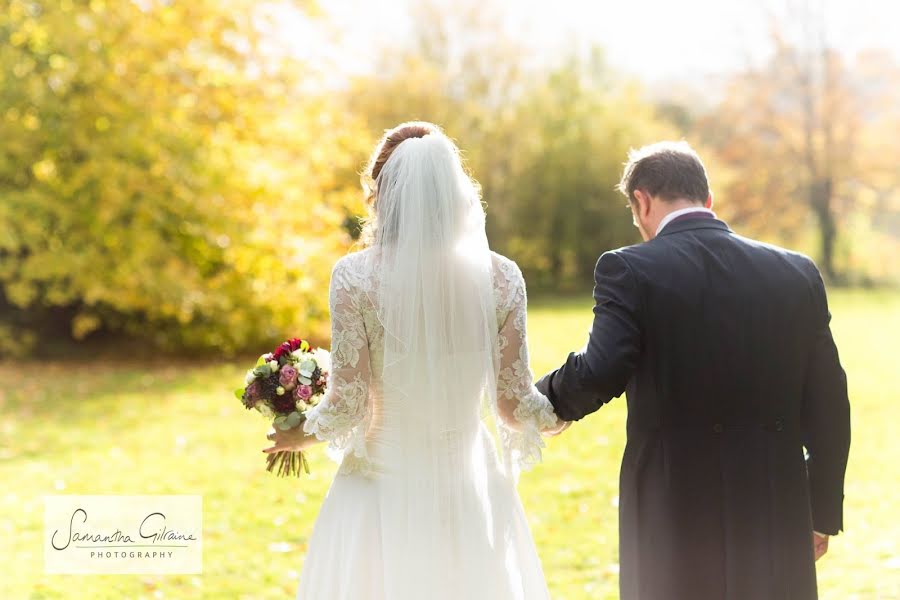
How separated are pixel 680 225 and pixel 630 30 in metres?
30.7

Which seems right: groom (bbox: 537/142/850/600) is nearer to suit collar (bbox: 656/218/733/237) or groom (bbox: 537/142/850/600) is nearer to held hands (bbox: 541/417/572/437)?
suit collar (bbox: 656/218/733/237)

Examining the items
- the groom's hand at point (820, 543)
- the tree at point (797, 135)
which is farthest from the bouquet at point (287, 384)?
the tree at point (797, 135)

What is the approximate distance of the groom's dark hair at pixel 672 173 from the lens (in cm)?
282

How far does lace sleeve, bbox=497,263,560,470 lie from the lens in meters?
2.88

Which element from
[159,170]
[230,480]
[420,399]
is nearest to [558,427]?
[420,399]

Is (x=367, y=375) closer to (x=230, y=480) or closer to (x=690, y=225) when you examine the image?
(x=690, y=225)

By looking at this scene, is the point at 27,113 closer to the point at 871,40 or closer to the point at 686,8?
the point at 686,8

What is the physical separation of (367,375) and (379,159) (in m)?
0.70

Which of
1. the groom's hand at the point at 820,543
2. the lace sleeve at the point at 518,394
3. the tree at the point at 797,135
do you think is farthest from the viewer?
the tree at the point at 797,135

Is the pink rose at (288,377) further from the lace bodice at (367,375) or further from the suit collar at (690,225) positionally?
the suit collar at (690,225)

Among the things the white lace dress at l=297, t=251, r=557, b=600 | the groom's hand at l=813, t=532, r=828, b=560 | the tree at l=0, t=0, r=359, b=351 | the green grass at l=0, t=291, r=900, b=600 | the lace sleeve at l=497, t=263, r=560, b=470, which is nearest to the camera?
the white lace dress at l=297, t=251, r=557, b=600

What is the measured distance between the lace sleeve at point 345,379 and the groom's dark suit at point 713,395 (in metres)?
0.70

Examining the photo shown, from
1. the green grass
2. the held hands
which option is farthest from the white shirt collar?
the green grass

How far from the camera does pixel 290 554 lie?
554 centimetres
